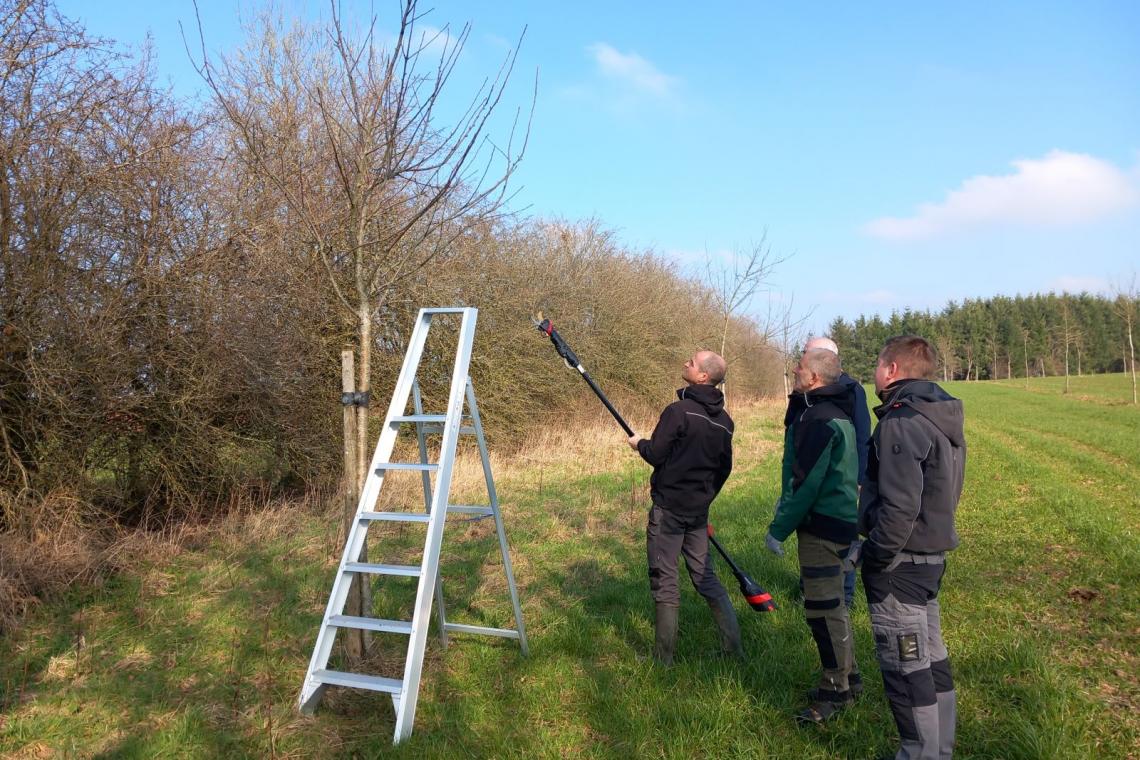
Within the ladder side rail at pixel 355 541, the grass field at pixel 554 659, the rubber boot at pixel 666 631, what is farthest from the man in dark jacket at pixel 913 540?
the ladder side rail at pixel 355 541

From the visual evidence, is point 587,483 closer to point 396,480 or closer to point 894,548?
point 396,480

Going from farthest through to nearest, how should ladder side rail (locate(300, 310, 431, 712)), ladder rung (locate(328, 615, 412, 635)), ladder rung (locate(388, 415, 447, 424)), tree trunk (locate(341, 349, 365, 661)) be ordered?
tree trunk (locate(341, 349, 365, 661)) → ladder rung (locate(388, 415, 447, 424)) → ladder side rail (locate(300, 310, 431, 712)) → ladder rung (locate(328, 615, 412, 635))

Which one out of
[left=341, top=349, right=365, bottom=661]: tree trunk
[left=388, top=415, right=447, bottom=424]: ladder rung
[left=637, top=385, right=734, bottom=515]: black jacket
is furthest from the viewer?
[left=637, top=385, right=734, bottom=515]: black jacket

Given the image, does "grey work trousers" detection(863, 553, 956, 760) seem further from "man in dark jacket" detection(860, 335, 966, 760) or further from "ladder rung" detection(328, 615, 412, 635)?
"ladder rung" detection(328, 615, 412, 635)

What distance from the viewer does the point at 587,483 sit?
1130cm

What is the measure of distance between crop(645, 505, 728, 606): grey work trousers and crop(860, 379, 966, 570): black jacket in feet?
4.86

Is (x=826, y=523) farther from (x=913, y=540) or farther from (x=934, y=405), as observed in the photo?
(x=934, y=405)

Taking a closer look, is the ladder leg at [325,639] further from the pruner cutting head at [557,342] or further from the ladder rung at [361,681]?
the pruner cutting head at [557,342]

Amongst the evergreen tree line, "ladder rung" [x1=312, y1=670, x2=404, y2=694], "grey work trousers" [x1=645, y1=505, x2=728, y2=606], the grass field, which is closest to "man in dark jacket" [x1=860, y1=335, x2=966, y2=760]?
the grass field

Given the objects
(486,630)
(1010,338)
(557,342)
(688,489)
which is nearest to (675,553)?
(688,489)

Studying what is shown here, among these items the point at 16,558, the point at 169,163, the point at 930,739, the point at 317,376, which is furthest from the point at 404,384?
the point at 317,376

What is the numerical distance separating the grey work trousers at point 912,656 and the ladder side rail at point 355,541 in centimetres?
266

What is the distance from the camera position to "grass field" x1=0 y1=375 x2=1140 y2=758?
3.56 m

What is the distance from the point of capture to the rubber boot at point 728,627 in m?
4.49
